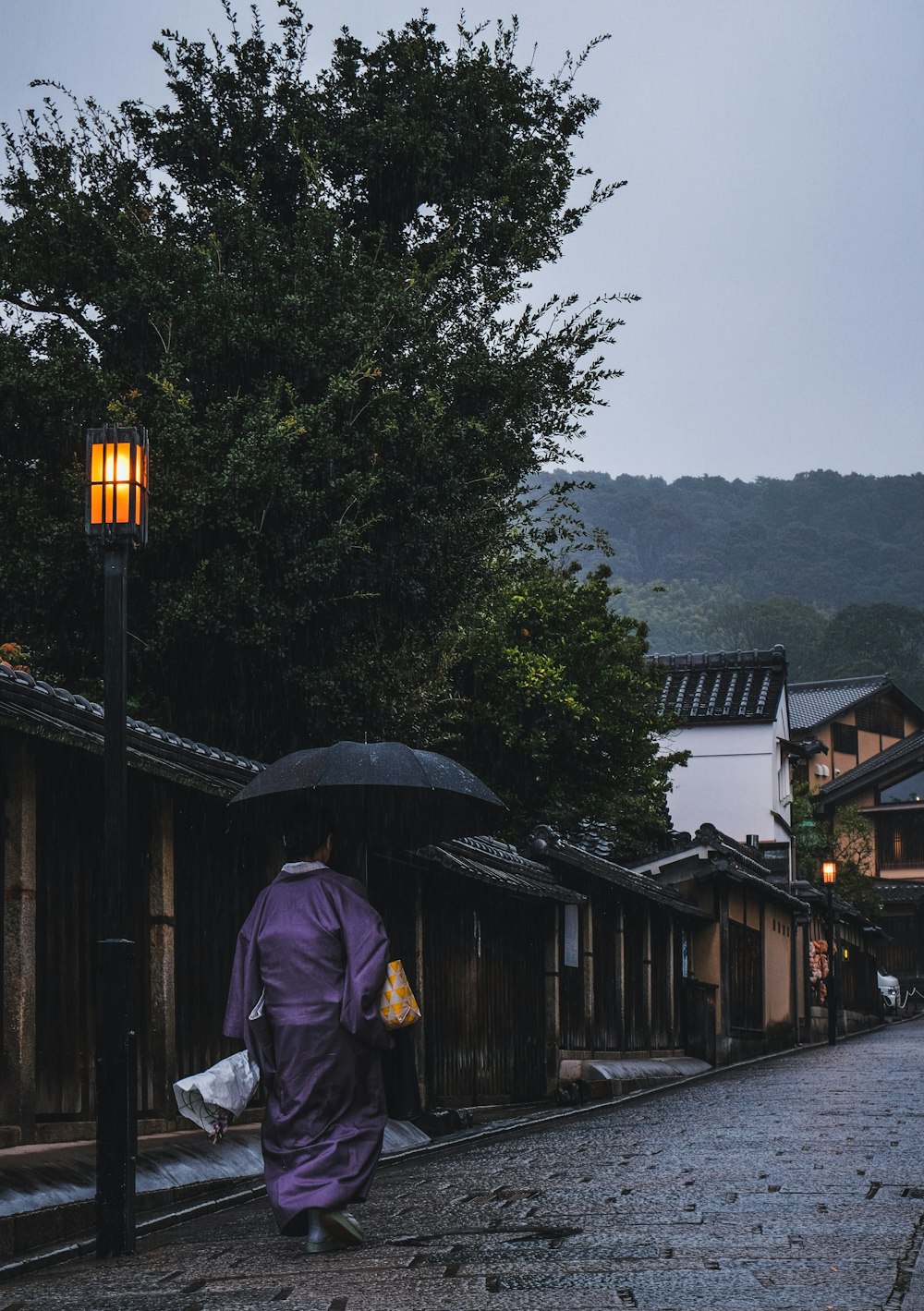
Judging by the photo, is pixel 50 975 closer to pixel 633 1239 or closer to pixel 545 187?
pixel 633 1239

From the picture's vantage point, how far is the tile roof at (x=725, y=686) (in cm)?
4988

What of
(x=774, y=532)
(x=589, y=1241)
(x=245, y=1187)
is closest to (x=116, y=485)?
(x=589, y=1241)

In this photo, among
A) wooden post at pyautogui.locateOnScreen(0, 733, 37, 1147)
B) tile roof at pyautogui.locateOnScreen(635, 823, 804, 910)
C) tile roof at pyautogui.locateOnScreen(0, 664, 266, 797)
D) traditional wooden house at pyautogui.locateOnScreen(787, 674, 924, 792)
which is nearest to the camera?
tile roof at pyautogui.locateOnScreen(0, 664, 266, 797)

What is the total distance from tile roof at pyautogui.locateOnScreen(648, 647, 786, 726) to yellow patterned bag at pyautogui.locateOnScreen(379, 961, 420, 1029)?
4314 cm

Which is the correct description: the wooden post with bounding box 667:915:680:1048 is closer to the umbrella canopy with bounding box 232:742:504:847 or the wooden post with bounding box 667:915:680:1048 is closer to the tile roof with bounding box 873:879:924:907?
the umbrella canopy with bounding box 232:742:504:847

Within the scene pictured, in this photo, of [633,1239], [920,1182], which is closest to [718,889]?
[920,1182]

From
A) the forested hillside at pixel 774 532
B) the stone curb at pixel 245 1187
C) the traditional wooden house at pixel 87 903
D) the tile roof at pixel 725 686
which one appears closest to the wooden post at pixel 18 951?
the traditional wooden house at pixel 87 903

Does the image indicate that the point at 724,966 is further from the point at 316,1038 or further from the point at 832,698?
the point at 832,698

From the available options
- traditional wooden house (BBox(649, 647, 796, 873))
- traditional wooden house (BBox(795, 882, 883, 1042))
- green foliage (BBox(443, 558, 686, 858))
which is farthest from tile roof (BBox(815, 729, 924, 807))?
green foliage (BBox(443, 558, 686, 858))

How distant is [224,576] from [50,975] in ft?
27.0

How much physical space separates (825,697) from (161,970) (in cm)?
6522

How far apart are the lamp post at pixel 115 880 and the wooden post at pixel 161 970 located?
300cm

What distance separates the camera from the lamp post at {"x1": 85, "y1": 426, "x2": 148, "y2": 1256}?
7082 millimetres

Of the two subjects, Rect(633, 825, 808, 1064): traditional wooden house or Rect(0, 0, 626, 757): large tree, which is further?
Rect(633, 825, 808, 1064): traditional wooden house
